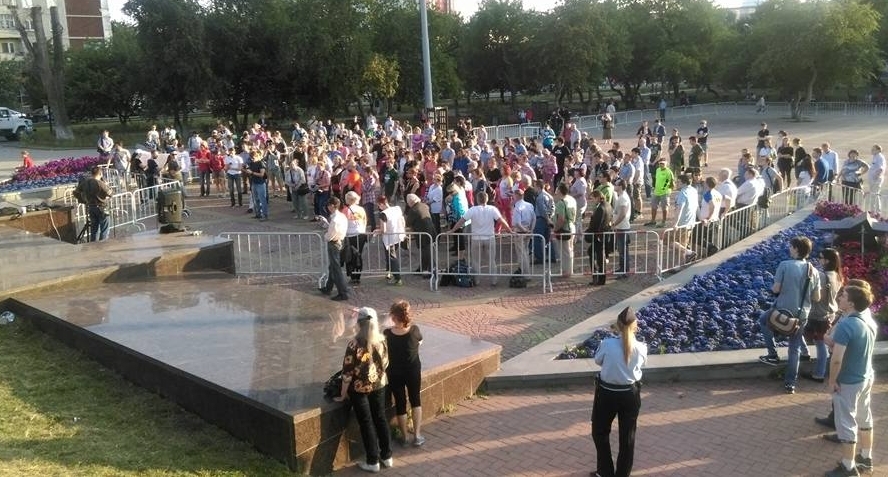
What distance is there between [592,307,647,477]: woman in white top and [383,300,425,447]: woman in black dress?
1671mm

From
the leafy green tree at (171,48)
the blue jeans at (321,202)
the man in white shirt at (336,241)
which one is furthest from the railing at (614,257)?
the leafy green tree at (171,48)

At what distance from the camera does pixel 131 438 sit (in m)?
7.03

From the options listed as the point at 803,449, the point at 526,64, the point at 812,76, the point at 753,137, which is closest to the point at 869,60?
the point at 812,76

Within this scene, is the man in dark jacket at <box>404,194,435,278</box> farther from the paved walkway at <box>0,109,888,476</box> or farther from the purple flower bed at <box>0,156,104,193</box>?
the purple flower bed at <box>0,156,104,193</box>

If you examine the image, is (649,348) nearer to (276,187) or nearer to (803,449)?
(803,449)

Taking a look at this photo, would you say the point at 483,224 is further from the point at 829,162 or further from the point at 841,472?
the point at 829,162

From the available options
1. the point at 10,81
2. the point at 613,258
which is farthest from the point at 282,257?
the point at 10,81

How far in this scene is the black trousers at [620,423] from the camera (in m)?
6.25

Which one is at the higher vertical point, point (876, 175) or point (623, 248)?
point (876, 175)

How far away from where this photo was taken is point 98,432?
711 cm

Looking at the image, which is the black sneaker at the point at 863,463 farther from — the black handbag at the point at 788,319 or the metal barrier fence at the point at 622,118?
the metal barrier fence at the point at 622,118

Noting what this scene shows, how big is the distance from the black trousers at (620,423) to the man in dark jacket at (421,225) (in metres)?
6.66

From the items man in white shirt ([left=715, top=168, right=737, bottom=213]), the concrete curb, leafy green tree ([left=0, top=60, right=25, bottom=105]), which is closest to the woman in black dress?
the concrete curb

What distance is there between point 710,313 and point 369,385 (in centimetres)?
522
